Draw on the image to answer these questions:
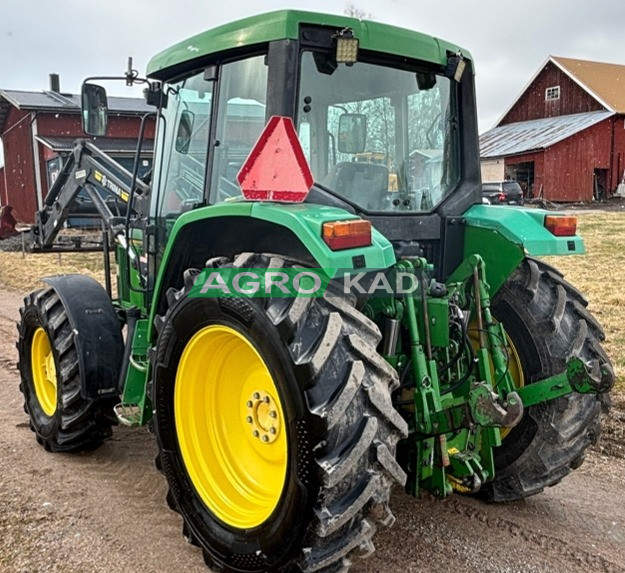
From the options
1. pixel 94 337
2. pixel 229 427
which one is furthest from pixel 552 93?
pixel 229 427

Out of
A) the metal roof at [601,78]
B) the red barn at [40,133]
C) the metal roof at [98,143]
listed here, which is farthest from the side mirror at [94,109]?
the metal roof at [601,78]

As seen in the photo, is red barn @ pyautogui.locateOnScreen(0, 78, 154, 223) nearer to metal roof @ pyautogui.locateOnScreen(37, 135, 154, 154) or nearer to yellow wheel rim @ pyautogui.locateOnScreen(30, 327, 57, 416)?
metal roof @ pyautogui.locateOnScreen(37, 135, 154, 154)

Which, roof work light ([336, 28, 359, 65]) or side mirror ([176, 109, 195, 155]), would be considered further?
side mirror ([176, 109, 195, 155])

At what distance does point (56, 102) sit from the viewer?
22.9 meters

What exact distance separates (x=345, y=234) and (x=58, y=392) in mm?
2521

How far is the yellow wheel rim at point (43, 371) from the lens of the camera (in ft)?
14.7

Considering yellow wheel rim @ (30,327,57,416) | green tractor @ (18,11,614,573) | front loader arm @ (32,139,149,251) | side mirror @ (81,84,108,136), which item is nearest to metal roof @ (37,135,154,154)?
front loader arm @ (32,139,149,251)

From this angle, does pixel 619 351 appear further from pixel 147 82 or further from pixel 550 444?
pixel 147 82

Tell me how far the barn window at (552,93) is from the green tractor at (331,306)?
33.9 m

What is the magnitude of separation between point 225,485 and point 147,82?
89.6 inches

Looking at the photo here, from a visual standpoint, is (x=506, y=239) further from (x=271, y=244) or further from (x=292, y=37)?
(x=292, y=37)

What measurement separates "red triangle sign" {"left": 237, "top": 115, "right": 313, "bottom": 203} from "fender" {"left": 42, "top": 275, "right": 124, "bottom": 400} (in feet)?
5.86

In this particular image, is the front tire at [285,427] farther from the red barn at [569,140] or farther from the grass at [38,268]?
the red barn at [569,140]

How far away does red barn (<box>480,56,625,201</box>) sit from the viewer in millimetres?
29594
